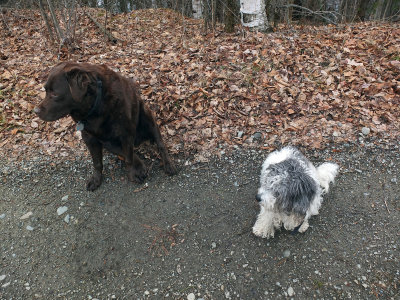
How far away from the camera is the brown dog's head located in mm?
2949

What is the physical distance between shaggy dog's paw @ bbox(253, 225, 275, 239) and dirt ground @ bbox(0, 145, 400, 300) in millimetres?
84

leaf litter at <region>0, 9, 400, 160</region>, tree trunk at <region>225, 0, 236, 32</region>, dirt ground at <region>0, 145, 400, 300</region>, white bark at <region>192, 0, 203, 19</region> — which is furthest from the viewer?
white bark at <region>192, 0, 203, 19</region>

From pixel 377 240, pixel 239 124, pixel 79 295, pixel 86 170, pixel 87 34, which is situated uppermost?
pixel 87 34

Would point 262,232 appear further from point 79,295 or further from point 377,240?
point 79,295

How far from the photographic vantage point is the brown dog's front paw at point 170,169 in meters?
4.04

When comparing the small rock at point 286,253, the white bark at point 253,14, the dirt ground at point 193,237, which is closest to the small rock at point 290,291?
the dirt ground at point 193,237

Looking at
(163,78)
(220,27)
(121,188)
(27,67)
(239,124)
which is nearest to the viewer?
(121,188)

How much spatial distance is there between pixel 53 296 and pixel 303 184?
115 inches

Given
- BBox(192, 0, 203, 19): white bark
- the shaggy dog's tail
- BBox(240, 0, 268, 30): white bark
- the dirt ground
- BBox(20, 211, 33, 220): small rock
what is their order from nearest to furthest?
the dirt ground → the shaggy dog's tail → BBox(20, 211, 33, 220): small rock → BBox(240, 0, 268, 30): white bark → BBox(192, 0, 203, 19): white bark

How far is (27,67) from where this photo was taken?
6.02 meters

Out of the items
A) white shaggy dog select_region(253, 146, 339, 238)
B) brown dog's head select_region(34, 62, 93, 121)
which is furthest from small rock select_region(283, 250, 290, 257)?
brown dog's head select_region(34, 62, 93, 121)

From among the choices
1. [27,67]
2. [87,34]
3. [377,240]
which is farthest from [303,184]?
[87,34]

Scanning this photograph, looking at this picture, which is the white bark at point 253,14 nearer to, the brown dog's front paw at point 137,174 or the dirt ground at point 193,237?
the dirt ground at point 193,237

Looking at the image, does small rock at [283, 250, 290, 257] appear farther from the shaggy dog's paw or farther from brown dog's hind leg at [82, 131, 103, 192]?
brown dog's hind leg at [82, 131, 103, 192]
